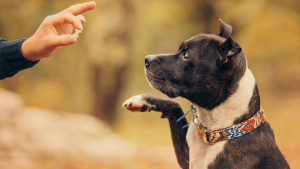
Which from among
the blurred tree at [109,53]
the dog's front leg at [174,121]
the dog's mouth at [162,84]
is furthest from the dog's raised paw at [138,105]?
the blurred tree at [109,53]

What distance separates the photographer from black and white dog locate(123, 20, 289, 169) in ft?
4.35

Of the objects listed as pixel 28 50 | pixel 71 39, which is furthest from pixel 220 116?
pixel 28 50

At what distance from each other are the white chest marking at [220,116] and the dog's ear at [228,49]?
153mm

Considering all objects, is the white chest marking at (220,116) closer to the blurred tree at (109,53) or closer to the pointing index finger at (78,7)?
the pointing index finger at (78,7)

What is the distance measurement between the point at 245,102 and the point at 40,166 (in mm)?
3373

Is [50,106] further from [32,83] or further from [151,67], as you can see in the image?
[151,67]

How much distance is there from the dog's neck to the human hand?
2.66 ft

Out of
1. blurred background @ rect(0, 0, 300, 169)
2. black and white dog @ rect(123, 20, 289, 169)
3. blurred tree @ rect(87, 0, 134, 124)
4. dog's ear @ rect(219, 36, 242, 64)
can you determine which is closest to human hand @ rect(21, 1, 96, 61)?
black and white dog @ rect(123, 20, 289, 169)

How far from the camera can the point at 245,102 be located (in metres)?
1.38

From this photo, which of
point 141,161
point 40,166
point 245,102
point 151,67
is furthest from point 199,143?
point 40,166

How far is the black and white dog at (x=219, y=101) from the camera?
1.33 m

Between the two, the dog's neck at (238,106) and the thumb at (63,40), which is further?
the dog's neck at (238,106)

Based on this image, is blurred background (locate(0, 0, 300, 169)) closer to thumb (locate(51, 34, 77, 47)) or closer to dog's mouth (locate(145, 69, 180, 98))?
dog's mouth (locate(145, 69, 180, 98))

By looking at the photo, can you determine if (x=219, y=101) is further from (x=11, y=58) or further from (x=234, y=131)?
(x=11, y=58)
